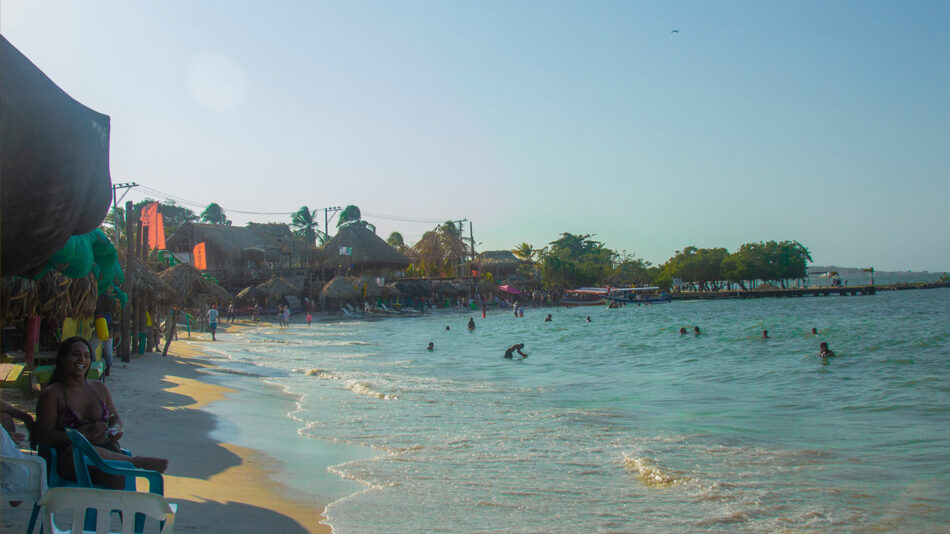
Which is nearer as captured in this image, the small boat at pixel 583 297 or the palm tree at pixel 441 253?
the palm tree at pixel 441 253

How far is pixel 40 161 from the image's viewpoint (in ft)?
7.29

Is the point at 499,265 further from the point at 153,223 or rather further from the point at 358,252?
the point at 153,223

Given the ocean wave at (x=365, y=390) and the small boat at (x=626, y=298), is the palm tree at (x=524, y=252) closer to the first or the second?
the small boat at (x=626, y=298)

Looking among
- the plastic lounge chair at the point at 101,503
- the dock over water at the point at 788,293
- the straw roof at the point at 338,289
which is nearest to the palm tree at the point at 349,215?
the straw roof at the point at 338,289

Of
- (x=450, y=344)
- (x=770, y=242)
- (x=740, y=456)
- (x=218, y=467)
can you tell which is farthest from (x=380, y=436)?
(x=770, y=242)

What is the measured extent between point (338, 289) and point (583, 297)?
30.8m

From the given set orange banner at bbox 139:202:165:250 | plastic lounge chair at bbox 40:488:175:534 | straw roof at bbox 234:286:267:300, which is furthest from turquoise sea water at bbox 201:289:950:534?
straw roof at bbox 234:286:267:300

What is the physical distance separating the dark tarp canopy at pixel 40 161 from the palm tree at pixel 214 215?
236 ft

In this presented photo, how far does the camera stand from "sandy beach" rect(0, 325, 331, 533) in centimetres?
423

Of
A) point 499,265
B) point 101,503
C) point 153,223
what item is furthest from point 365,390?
point 499,265

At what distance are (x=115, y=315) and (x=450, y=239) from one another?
47372 mm

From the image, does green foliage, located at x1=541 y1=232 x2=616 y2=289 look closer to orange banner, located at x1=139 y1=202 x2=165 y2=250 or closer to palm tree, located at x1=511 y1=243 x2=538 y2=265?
palm tree, located at x1=511 y1=243 x2=538 y2=265

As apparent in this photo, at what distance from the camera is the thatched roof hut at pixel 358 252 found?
4812 centimetres

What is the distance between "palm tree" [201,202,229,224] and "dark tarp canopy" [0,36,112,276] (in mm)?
72023
